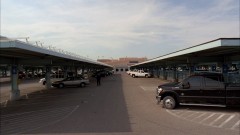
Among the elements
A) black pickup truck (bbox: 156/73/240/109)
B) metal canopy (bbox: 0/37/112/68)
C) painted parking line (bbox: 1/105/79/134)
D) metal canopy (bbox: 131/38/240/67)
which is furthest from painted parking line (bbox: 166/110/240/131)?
metal canopy (bbox: 0/37/112/68)

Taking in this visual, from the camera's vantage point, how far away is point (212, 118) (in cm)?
1377

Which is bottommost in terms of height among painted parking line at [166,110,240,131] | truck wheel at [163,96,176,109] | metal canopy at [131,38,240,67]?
painted parking line at [166,110,240,131]

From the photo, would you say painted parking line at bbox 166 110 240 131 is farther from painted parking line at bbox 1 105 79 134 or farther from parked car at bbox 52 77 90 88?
parked car at bbox 52 77 90 88

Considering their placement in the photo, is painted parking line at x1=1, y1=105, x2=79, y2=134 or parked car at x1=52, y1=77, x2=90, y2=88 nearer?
painted parking line at x1=1, y1=105, x2=79, y2=134

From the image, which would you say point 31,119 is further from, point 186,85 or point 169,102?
point 186,85

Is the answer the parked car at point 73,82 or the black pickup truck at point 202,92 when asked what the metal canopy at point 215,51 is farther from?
the parked car at point 73,82

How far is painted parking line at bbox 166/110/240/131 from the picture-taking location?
12227 mm

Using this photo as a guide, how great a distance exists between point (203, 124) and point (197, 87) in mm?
4199

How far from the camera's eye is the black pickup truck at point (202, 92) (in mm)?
15680

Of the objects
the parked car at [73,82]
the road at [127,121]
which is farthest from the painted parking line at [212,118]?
the parked car at [73,82]

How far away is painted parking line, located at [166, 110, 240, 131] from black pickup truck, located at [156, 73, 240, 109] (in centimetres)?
87

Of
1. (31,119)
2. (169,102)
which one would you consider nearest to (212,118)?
(169,102)

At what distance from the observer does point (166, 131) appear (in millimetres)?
11047

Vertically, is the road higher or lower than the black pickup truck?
lower
